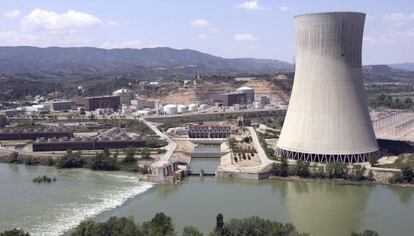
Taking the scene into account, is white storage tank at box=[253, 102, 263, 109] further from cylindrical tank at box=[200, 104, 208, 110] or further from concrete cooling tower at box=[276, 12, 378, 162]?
concrete cooling tower at box=[276, 12, 378, 162]

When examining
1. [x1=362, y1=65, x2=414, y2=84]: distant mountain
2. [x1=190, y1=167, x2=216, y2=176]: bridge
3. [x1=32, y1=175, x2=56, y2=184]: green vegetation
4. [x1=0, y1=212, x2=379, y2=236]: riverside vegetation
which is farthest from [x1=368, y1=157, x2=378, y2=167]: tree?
[x1=362, y1=65, x2=414, y2=84]: distant mountain

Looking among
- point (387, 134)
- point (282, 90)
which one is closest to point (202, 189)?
point (387, 134)

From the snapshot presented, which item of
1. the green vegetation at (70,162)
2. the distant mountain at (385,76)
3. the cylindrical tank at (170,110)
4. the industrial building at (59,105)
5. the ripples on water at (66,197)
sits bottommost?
the ripples on water at (66,197)

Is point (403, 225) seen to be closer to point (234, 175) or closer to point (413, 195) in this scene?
point (413, 195)

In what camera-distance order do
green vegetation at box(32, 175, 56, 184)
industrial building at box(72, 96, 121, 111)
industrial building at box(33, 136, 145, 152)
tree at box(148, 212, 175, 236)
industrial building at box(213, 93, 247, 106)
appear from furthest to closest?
industrial building at box(213, 93, 247, 106), industrial building at box(72, 96, 121, 111), industrial building at box(33, 136, 145, 152), green vegetation at box(32, 175, 56, 184), tree at box(148, 212, 175, 236)

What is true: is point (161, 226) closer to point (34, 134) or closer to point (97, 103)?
point (34, 134)

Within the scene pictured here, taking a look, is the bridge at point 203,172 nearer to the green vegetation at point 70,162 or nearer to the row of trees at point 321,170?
the row of trees at point 321,170

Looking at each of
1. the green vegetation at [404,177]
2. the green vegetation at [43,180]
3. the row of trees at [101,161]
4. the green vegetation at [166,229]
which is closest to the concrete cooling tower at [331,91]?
the green vegetation at [404,177]
